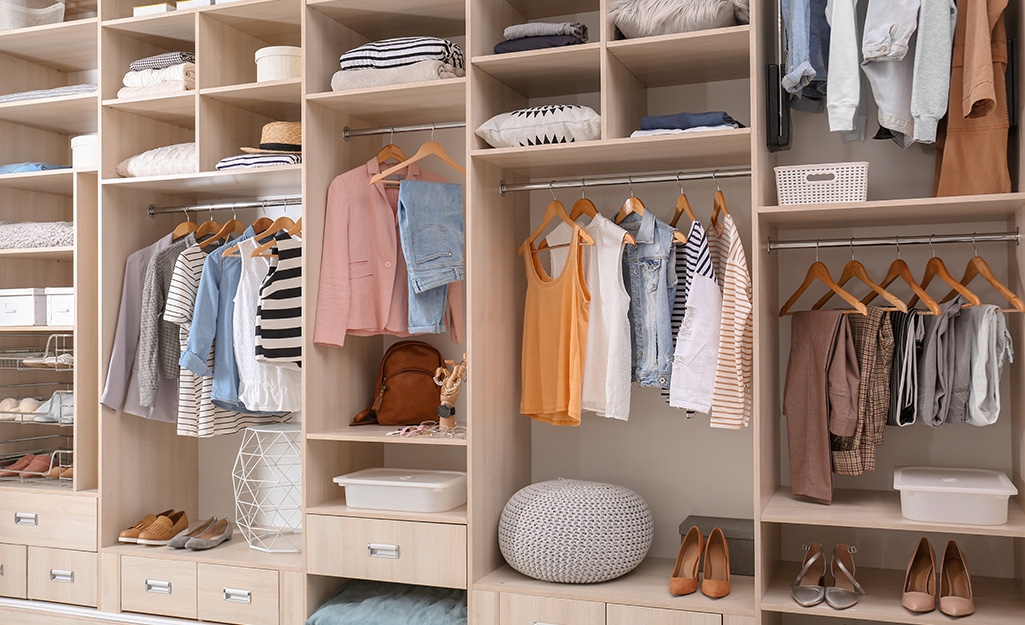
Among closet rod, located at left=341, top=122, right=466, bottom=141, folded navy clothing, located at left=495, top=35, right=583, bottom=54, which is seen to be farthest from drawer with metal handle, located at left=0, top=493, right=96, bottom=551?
folded navy clothing, located at left=495, top=35, right=583, bottom=54

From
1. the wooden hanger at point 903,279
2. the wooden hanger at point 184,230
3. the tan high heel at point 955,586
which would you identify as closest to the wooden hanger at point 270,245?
the wooden hanger at point 184,230

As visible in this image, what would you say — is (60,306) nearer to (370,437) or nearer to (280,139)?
(280,139)

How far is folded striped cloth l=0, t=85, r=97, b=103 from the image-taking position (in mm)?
3498

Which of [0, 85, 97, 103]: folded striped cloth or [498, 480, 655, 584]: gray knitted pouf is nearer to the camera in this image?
[498, 480, 655, 584]: gray knitted pouf

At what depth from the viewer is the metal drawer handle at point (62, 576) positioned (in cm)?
335

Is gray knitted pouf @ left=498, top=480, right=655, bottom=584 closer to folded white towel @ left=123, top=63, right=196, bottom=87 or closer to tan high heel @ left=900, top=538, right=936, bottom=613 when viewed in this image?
tan high heel @ left=900, top=538, right=936, bottom=613

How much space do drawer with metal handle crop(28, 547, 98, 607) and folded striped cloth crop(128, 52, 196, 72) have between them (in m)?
1.82

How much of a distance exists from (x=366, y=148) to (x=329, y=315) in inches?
29.7

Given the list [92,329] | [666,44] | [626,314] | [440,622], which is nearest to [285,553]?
[440,622]

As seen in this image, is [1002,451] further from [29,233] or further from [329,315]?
[29,233]

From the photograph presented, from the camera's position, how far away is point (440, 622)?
287 centimetres

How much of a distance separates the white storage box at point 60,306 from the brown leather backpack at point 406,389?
1217 mm

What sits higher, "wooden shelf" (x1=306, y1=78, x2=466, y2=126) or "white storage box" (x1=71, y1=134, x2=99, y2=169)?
"wooden shelf" (x1=306, y1=78, x2=466, y2=126)

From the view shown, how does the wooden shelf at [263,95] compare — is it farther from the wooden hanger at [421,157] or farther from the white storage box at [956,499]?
the white storage box at [956,499]
